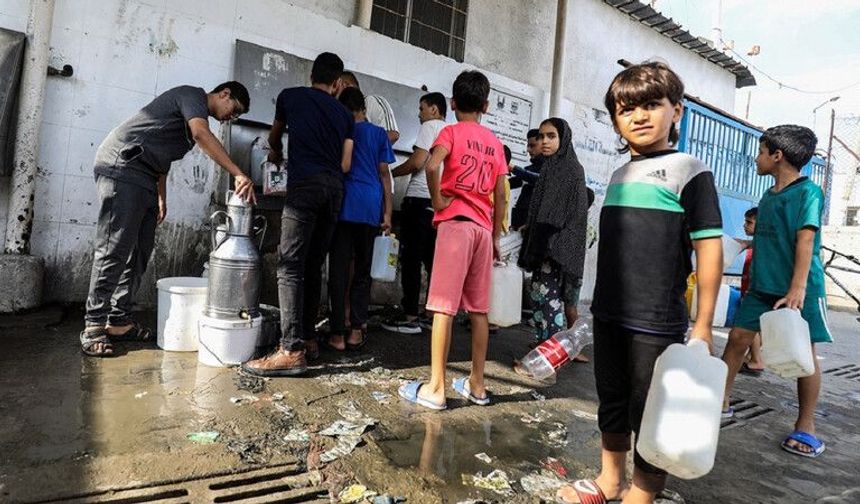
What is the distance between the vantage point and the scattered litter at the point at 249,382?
2861mm

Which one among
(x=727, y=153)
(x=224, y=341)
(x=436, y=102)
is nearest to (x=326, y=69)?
(x=436, y=102)

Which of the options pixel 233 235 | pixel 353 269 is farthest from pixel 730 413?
pixel 233 235

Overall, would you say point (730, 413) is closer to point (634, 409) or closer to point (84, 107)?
point (634, 409)

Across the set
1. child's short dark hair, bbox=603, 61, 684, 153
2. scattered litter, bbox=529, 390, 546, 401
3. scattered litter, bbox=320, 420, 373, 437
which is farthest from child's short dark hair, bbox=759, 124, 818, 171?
scattered litter, bbox=320, 420, 373, 437

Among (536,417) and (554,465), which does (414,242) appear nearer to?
(536,417)

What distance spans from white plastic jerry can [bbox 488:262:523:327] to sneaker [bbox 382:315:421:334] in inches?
46.1

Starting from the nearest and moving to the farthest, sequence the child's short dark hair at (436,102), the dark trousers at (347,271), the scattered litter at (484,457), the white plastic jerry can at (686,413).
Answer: the white plastic jerry can at (686,413)
the scattered litter at (484,457)
the dark trousers at (347,271)
the child's short dark hair at (436,102)

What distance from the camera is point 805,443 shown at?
2.81 meters

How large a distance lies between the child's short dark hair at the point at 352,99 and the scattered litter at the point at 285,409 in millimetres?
2279

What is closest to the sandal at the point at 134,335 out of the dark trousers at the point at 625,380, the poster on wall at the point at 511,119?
the dark trousers at the point at 625,380

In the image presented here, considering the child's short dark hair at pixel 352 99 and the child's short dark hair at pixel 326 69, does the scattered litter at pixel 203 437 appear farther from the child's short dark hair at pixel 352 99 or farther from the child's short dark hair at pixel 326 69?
the child's short dark hair at pixel 352 99

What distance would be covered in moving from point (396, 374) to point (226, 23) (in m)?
3.47

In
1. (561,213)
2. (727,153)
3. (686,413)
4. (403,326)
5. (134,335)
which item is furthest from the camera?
(727,153)

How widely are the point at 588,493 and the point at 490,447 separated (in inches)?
22.0
